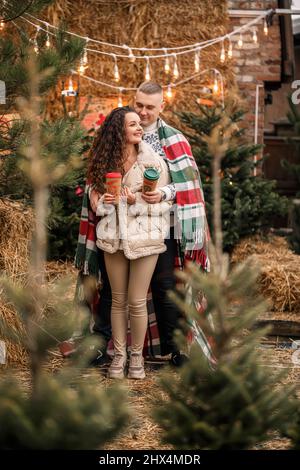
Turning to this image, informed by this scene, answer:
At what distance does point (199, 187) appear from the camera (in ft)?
16.9

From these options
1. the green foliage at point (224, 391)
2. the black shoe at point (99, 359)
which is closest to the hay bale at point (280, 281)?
the black shoe at point (99, 359)

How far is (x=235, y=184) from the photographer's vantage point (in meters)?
9.02

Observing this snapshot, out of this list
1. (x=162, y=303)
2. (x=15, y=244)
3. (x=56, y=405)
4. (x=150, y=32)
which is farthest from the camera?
(x=150, y=32)

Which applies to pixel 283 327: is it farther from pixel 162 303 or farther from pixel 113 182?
pixel 113 182

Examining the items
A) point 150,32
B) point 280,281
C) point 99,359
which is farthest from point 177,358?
point 150,32

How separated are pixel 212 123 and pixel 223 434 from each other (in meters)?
6.69

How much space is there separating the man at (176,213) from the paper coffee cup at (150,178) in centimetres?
37

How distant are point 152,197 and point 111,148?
42 centimetres

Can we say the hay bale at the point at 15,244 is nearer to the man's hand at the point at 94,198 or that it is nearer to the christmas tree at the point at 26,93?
the christmas tree at the point at 26,93

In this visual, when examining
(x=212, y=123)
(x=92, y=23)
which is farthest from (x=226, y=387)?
(x=92, y=23)

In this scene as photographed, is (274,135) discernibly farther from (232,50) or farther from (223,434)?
(223,434)

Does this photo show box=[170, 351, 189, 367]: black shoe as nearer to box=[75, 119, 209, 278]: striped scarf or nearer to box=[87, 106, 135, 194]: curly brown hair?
box=[75, 119, 209, 278]: striped scarf

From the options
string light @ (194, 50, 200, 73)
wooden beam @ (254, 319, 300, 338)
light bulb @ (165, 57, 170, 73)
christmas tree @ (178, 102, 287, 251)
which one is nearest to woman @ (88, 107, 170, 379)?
wooden beam @ (254, 319, 300, 338)
